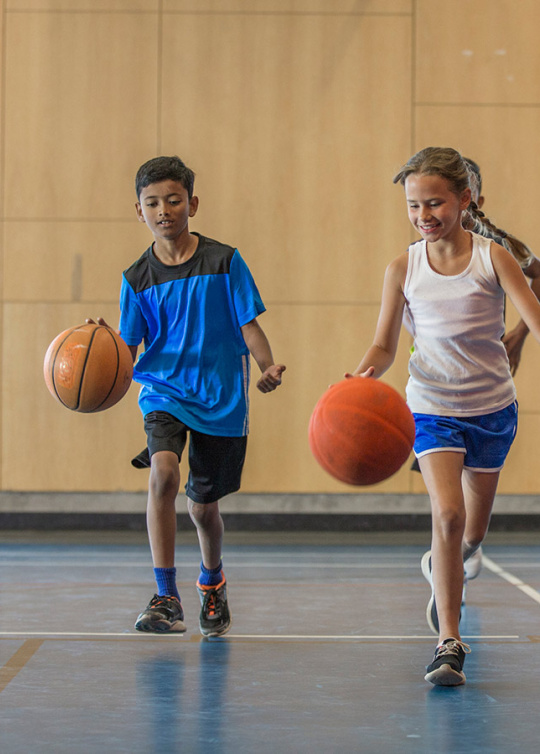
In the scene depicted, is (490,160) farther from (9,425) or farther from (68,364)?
(68,364)

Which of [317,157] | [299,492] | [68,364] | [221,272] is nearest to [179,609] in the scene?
[68,364]

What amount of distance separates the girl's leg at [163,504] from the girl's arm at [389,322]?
2.43 ft

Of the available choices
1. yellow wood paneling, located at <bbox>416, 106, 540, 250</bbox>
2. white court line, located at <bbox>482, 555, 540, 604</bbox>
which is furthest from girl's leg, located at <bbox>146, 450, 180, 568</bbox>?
yellow wood paneling, located at <bbox>416, 106, 540, 250</bbox>

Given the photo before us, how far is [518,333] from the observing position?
3.97 m

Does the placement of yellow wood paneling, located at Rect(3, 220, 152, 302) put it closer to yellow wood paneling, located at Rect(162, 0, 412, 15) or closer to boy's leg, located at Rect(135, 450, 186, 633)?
yellow wood paneling, located at Rect(162, 0, 412, 15)

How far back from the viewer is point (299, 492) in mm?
6680

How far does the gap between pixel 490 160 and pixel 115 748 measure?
5.43 metres

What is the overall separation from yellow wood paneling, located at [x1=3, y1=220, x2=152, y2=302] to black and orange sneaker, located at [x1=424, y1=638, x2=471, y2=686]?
4.40m

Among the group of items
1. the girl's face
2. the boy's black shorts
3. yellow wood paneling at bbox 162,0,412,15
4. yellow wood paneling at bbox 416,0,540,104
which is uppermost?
yellow wood paneling at bbox 162,0,412,15

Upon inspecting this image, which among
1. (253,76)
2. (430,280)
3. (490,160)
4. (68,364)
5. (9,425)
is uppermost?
(253,76)

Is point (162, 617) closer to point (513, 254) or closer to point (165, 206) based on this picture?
point (165, 206)

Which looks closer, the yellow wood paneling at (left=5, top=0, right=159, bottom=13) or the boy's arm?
the boy's arm

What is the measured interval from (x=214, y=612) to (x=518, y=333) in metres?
1.65

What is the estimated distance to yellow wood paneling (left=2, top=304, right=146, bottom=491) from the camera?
6.69 meters
